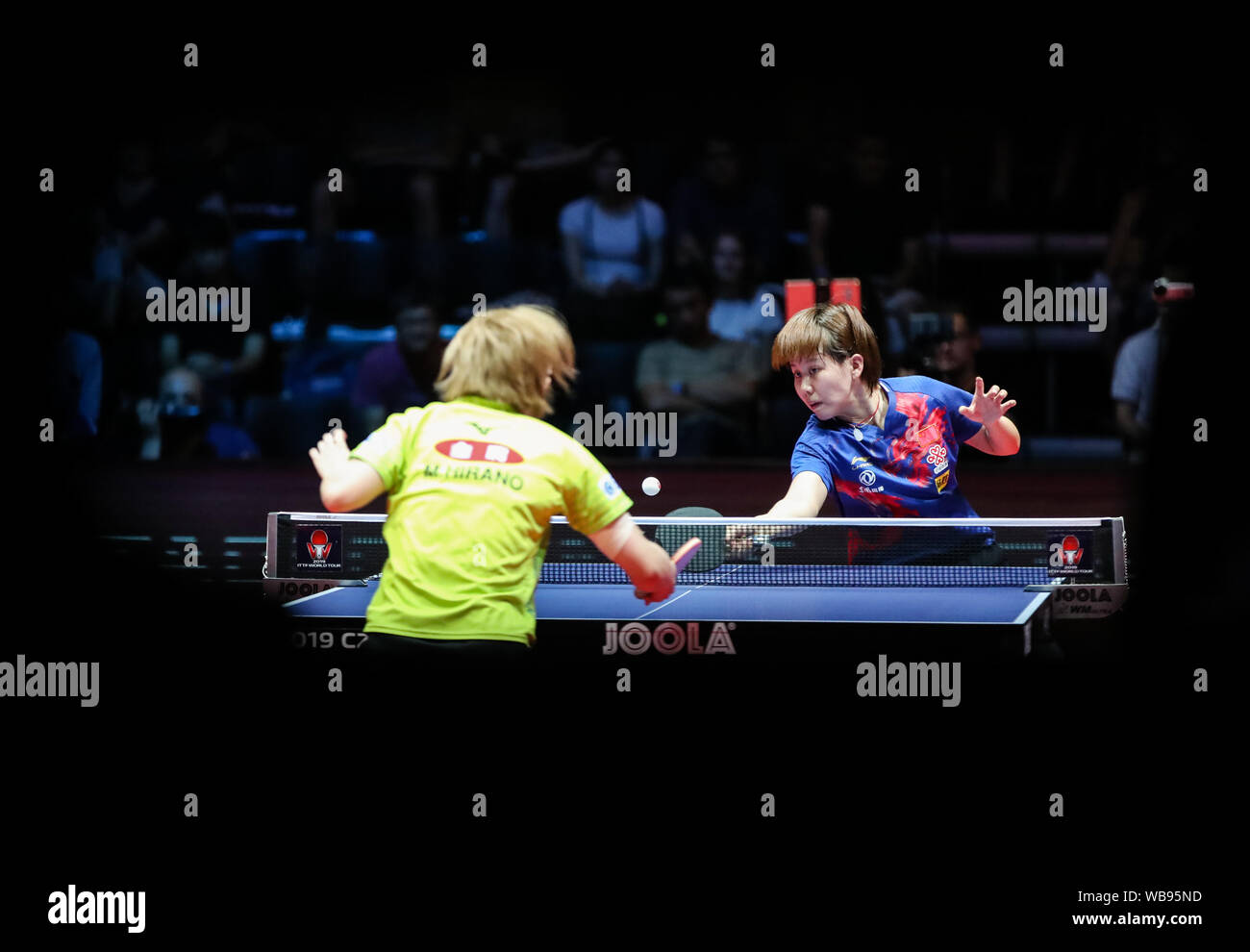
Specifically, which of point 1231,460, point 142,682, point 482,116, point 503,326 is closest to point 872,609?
point 503,326

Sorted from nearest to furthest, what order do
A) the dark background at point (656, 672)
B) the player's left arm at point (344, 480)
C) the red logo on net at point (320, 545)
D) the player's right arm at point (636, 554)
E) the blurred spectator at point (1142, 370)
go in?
the player's left arm at point (344, 480) < the player's right arm at point (636, 554) < the dark background at point (656, 672) < the red logo on net at point (320, 545) < the blurred spectator at point (1142, 370)

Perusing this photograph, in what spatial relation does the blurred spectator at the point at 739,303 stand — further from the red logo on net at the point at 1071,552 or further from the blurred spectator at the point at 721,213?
the red logo on net at the point at 1071,552

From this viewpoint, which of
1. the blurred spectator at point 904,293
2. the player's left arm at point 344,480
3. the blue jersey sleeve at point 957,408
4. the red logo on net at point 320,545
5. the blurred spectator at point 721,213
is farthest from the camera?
the blurred spectator at point 721,213

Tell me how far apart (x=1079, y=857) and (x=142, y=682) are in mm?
2773

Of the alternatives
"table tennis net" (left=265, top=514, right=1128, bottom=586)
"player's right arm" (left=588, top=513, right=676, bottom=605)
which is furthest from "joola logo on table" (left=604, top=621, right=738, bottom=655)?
"player's right arm" (left=588, top=513, right=676, bottom=605)

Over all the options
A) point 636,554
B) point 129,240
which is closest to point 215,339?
point 129,240

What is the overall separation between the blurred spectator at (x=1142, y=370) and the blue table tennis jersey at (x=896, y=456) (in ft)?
14.8

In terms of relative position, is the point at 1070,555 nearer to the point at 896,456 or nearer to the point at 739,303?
the point at 896,456

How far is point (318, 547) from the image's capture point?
477 cm

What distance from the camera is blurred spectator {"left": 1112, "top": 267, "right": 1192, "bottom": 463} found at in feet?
29.8

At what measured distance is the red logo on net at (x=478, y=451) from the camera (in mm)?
3086

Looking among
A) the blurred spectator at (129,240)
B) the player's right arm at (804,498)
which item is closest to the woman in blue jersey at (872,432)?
the player's right arm at (804,498)

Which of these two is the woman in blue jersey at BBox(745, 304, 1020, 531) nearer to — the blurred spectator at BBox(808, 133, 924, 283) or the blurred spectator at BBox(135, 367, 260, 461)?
the blurred spectator at BBox(808, 133, 924, 283)

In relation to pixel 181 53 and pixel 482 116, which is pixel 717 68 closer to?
pixel 482 116
